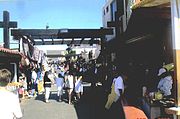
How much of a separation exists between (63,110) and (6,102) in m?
9.96

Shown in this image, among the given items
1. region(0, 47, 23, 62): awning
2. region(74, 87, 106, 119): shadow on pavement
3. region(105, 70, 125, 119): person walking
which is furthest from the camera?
region(0, 47, 23, 62): awning

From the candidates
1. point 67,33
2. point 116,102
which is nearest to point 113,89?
point 116,102

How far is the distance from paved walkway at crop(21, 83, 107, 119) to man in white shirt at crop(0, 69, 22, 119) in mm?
7225

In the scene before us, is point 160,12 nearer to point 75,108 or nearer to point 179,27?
point 179,27

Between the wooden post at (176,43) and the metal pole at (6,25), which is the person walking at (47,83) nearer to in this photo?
the metal pole at (6,25)

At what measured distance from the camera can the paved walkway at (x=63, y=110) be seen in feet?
47.0

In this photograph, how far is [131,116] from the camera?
9.02 metres

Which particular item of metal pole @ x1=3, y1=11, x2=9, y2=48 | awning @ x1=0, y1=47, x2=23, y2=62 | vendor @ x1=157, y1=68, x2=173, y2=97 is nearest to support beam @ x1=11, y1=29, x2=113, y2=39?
metal pole @ x1=3, y1=11, x2=9, y2=48

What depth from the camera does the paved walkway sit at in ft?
47.0

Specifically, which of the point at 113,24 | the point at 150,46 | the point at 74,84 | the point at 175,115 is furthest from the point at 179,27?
the point at 113,24

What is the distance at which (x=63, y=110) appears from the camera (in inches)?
635

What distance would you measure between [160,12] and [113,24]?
13.2 m

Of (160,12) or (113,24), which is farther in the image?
(113,24)

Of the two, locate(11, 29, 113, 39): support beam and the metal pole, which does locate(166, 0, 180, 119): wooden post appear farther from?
locate(11, 29, 113, 39): support beam
